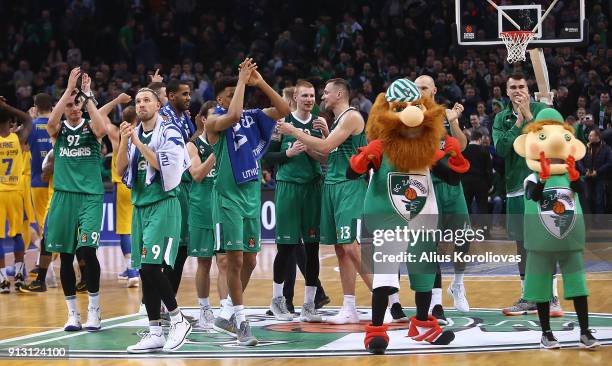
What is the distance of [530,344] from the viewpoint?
8633 mm

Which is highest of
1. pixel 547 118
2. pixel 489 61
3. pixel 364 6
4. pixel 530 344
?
pixel 364 6

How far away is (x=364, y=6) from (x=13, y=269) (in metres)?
12.5

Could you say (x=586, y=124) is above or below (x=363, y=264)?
above

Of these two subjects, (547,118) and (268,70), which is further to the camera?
(268,70)

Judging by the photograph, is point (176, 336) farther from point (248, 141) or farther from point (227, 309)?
point (248, 141)

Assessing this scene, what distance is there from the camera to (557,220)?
8.47 metres

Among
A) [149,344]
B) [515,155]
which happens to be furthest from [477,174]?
[149,344]

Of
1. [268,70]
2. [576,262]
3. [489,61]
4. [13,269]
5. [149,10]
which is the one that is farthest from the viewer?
[149,10]

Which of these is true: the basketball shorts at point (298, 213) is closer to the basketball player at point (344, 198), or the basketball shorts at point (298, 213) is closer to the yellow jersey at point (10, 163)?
the basketball player at point (344, 198)

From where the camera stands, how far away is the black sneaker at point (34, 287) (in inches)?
505

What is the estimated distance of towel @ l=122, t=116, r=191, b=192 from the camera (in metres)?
8.65

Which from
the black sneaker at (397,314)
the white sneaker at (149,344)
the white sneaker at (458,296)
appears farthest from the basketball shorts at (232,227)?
the white sneaker at (458,296)

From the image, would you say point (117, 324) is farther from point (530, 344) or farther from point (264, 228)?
point (264, 228)

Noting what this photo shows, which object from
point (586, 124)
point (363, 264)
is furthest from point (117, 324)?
point (586, 124)
